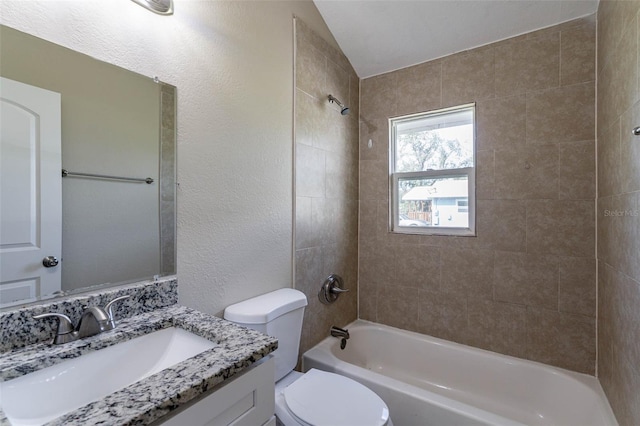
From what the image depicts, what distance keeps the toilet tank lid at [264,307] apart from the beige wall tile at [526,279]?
1368 mm

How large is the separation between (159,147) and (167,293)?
0.59 meters

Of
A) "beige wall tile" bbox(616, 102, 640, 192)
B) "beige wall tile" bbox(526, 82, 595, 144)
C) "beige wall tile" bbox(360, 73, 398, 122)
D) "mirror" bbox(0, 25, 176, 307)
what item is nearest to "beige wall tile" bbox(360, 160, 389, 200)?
"beige wall tile" bbox(360, 73, 398, 122)

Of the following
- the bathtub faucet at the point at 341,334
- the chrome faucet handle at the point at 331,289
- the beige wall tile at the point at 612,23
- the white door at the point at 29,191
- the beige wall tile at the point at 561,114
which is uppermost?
the beige wall tile at the point at 612,23

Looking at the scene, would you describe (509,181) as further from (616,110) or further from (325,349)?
(325,349)

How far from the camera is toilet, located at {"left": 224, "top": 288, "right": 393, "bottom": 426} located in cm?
120

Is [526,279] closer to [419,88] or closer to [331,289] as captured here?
[331,289]

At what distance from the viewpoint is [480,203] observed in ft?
6.58

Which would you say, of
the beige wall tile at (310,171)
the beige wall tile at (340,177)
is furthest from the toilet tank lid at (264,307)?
the beige wall tile at (340,177)

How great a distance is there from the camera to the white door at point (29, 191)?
80cm

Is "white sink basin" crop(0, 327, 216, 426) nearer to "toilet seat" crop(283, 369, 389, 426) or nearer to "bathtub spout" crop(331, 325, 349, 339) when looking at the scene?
"toilet seat" crop(283, 369, 389, 426)

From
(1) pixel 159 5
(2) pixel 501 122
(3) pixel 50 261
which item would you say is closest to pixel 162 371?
(3) pixel 50 261

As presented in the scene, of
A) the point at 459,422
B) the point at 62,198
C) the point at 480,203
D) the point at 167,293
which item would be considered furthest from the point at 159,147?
the point at 480,203

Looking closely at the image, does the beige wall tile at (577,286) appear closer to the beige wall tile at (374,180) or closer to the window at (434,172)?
the window at (434,172)

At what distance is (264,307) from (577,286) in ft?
6.05
